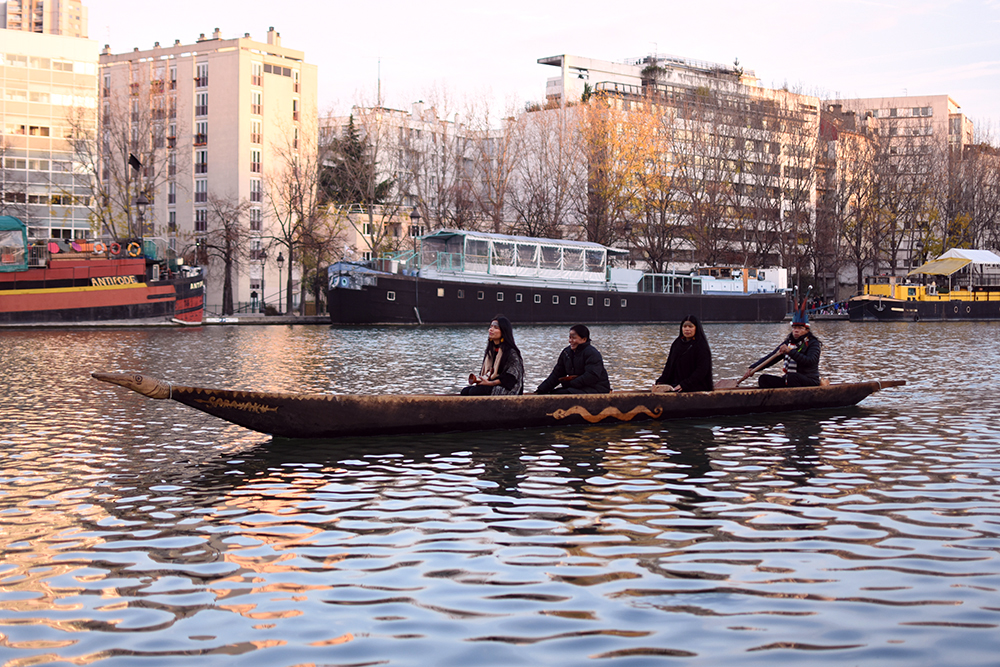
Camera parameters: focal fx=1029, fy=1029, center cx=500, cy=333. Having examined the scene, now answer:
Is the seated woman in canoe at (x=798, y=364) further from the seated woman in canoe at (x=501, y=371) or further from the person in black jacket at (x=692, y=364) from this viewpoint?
the seated woman in canoe at (x=501, y=371)

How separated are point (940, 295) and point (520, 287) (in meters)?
33.0

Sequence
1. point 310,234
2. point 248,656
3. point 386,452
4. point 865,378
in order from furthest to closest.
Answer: point 310,234 → point 865,378 → point 386,452 → point 248,656

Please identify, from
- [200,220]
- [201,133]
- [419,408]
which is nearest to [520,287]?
[200,220]

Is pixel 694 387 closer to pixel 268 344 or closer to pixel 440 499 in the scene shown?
pixel 440 499

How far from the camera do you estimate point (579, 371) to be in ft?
43.8

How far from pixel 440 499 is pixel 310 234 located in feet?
167

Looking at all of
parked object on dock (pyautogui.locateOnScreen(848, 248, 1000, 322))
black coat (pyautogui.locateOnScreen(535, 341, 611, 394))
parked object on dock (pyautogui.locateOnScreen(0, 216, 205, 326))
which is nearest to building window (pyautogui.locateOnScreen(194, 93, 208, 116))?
parked object on dock (pyautogui.locateOnScreen(0, 216, 205, 326))

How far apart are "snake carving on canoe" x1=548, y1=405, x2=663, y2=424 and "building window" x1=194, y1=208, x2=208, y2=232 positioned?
209 ft

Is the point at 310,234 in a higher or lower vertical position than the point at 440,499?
higher

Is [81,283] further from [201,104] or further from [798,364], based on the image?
[798,364]

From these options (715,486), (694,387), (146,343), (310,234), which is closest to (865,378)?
(694,387)

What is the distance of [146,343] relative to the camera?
107ft

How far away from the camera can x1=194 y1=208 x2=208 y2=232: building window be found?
72.9m

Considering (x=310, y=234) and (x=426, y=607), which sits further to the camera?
(x=310, y=234)
